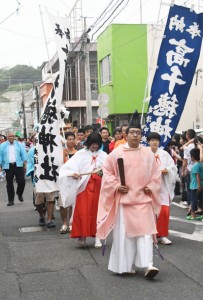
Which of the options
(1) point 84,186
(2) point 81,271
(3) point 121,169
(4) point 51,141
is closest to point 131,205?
(3) point 121,169

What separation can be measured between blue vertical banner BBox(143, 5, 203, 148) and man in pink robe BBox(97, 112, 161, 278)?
265 cm

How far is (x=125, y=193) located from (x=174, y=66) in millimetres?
3419

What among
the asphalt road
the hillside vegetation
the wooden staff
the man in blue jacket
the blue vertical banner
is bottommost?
the asphalt road

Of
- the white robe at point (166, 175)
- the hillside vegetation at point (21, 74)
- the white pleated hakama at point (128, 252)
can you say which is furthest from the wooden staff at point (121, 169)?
A: the hillside vegetation at point (21, 74)

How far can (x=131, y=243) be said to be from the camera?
571 cm

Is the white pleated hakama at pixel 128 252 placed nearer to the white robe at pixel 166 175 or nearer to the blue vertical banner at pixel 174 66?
the white robe at pixel 166 175

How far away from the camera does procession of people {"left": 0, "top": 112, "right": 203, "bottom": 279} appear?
568cm

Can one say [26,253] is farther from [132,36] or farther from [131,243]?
[132,36]

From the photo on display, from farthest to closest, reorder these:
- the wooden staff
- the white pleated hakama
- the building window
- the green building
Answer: the building window
the green building
the wooden staff
the white pleated hakama

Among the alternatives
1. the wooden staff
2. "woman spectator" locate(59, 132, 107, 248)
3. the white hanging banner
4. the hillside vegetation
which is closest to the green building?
the white hanging banner

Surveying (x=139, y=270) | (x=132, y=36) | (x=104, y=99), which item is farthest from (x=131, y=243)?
(x=132, y=36)

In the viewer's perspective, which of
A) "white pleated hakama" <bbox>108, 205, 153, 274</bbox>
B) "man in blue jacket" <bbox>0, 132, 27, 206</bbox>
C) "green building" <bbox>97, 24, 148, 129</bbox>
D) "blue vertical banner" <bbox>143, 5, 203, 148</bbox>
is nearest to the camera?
"white pleated hakama" <bbox>108, 205, 153, 274</bbox>

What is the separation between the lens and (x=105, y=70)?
2970cm

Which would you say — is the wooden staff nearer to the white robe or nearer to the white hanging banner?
the white robe
